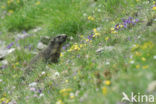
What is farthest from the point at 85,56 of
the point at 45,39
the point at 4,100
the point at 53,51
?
the point at 45,39

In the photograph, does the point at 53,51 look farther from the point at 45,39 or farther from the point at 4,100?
the point at 4,100

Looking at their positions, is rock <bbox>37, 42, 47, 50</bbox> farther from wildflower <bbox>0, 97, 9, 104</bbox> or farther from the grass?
wildflower <bbox>0, 97, 9, 104</bbox>

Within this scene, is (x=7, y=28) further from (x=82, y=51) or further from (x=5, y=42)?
(x=82, y=51)

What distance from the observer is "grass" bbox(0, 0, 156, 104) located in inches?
121

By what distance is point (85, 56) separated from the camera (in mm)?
4801

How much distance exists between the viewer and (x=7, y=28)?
28.0 ft

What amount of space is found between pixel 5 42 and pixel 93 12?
2689 mm

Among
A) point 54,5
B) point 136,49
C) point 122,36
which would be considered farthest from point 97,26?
point 136,49

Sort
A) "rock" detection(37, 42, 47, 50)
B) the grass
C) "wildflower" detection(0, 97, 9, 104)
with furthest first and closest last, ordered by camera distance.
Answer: "rock" detection(37, 42, 47, 50) → "wildflower" detection(0, 97, 9, 104) → the grass

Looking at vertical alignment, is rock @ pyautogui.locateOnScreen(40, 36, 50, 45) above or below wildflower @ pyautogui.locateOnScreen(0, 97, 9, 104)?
below

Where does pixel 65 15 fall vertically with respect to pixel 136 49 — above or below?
below

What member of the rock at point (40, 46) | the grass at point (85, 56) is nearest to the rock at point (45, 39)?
the rock at point (40, 46)

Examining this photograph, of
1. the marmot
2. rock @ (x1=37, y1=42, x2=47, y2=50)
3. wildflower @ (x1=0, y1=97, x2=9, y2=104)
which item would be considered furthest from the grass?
rock @ (x1=37, y1=42, x2=47, y2=50)

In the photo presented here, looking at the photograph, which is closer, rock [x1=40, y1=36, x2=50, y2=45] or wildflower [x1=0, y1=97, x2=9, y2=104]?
wildflower [x1=0, y1=97, x2=9, y2=104]
